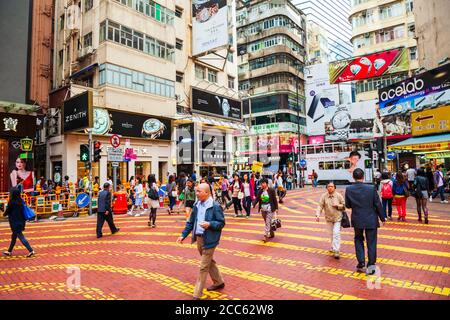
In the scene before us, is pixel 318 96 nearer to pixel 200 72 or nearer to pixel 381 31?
pixel 381 31

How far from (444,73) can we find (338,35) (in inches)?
3309

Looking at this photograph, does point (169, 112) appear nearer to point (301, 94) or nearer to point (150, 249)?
point (150, 249)

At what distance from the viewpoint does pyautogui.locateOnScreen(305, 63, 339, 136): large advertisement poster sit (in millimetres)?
48625

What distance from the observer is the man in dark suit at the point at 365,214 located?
5.46 meters

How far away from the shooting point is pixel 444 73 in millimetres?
16453

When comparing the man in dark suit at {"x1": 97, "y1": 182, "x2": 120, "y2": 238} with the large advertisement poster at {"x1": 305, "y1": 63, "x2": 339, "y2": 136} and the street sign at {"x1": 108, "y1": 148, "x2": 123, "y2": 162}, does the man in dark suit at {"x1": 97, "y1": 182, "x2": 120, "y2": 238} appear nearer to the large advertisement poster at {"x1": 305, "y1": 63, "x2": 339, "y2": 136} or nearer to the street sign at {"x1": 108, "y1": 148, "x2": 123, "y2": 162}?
the street sign at {"x1": 108, "y1": 148, "x2": 123, "y2": 162}

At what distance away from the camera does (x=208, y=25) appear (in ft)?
96.5

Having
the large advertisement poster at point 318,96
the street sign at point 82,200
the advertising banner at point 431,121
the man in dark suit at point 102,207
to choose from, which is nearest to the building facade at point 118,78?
the street sign at point 82,200

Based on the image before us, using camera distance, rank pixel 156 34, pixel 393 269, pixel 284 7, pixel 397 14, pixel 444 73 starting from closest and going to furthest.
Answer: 1. pixel 393 269
2. pixel 444 73
3. pixel 156 34
4. pixel 397 14
5. pixel 284 7

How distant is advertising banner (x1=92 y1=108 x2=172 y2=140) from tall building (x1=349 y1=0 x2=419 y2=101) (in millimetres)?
31469

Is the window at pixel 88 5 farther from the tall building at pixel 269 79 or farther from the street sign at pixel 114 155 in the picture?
the tall building at pixel 269 79

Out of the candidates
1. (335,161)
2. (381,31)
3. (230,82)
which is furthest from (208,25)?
(381,31)

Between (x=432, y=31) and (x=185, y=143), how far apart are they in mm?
21249

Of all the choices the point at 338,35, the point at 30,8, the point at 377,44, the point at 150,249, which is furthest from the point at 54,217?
the point at 338,35
